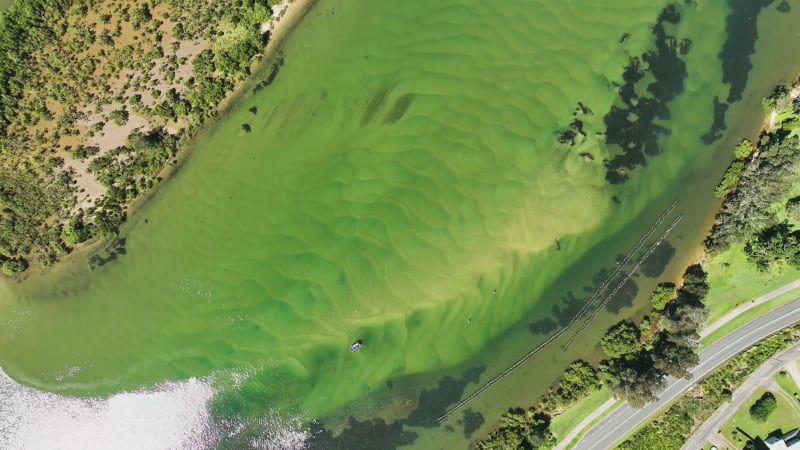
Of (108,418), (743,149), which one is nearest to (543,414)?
(743,149)

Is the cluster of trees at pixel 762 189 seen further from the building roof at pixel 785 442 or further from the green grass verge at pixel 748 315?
the building roof at pixel 785 442

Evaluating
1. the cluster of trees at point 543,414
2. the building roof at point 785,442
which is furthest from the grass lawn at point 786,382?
the cluster of trees at point 543,414

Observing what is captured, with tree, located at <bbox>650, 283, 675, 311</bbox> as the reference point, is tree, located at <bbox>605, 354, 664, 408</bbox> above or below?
below

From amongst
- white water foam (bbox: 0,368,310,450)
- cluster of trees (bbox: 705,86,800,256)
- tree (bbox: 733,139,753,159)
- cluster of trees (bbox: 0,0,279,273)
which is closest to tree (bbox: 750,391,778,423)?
cluster of trees (bbox: 705,86,800,256)

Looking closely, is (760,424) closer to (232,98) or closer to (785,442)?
(785,442)

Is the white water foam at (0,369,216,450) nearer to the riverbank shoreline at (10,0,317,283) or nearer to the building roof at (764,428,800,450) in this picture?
the riverbank shoreline at (10,0,317,283)

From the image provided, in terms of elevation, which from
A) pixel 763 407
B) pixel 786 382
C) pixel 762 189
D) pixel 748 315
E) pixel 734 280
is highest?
pixel 762 189

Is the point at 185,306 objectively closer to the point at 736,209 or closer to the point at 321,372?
the point at 321,372
